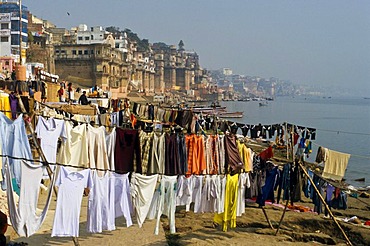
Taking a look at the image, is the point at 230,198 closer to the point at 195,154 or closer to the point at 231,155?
the point at 231,155

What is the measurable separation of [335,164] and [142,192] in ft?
23.9

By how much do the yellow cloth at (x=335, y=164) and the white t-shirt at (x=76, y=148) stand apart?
8.12m

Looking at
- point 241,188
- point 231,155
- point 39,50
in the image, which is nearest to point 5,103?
point 231,155

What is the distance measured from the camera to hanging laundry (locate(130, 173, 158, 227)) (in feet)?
29.1

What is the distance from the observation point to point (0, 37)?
46.7 metres

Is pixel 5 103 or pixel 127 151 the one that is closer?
pixel 127 151

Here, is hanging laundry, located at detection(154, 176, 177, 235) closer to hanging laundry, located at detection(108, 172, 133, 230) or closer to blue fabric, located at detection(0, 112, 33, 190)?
hanging laundry, located at detection(108, 172, 133, 230)

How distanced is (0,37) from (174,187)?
43781 mm

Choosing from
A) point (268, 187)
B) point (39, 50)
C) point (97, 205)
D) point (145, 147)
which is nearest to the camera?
point (97, 205)

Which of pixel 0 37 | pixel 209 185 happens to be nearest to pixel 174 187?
pixel 209 185

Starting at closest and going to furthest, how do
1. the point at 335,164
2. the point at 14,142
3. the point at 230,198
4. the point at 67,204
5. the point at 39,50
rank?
the point at 67,204, the point at 14,142, the point at 230,198, the point at 335,164, the point at 39,50

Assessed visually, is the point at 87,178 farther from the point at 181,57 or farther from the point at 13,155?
the point at 181,57

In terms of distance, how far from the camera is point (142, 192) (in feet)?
29.4

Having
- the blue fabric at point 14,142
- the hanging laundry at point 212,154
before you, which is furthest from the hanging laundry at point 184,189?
the blue fabric at point 14,142
